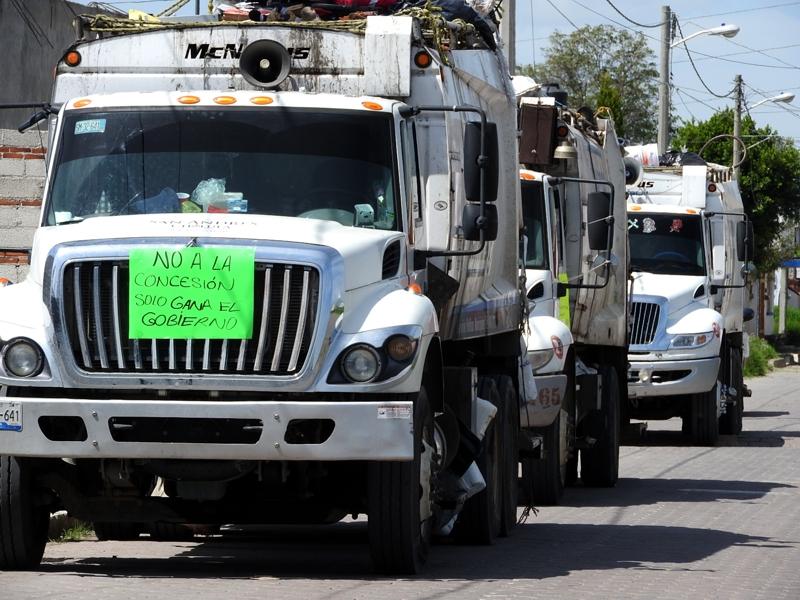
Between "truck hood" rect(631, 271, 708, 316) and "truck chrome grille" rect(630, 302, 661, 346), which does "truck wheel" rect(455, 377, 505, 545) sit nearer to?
"truck chrome grille" rect(630, 302, 661, 346)

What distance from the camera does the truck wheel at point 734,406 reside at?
22.6 m

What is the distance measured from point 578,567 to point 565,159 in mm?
5966

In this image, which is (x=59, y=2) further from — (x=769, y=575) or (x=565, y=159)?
(x=769, y=575)

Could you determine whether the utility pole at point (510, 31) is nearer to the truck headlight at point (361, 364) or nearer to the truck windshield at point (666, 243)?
the truck windshield at point (666, 243)

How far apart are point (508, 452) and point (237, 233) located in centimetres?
356

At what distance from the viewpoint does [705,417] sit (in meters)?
20.9

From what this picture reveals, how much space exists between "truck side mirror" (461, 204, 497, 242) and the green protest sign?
1424 millimetres

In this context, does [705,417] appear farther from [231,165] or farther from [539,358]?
[231,165]

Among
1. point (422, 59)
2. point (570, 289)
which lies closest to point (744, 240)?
point (570, 289)

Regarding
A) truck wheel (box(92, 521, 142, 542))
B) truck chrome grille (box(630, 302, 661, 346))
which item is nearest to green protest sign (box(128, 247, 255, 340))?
truck wheel (box(92, 521, 142, 542))

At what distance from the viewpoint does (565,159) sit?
50.2ft

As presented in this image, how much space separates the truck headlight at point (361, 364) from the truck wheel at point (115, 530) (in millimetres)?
2911

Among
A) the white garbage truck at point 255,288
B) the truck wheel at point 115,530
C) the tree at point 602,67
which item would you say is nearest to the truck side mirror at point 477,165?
the white garbage truck at point 255,288

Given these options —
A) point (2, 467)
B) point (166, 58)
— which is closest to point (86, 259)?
point (2, 467)
